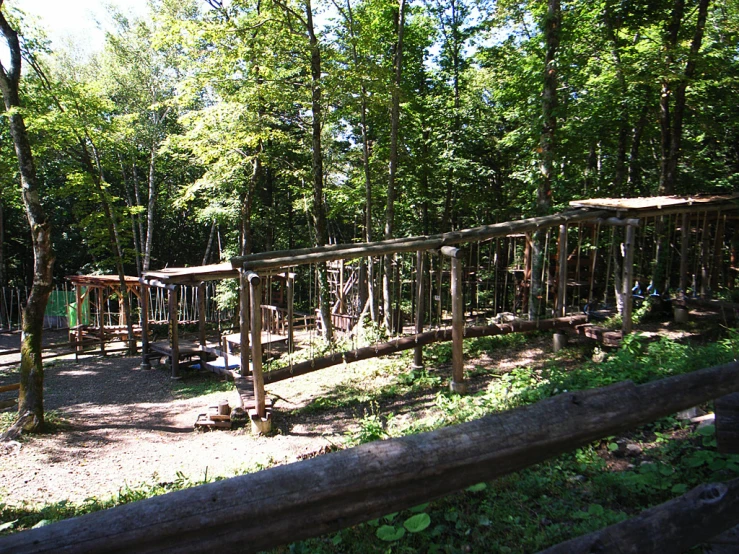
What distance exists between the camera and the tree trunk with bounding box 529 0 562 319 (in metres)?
9.05

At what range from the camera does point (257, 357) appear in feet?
22.7

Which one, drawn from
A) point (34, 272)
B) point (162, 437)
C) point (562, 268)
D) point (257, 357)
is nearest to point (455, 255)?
point (562, 268)

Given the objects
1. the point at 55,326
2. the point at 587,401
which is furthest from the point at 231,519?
the point at 55,326

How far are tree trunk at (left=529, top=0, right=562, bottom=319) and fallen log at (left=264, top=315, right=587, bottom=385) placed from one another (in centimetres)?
79

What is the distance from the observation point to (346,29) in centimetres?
1288

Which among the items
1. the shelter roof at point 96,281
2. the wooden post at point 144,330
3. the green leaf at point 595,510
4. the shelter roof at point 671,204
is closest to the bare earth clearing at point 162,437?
the shelter roof at point 671,204

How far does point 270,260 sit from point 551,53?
6660 mm

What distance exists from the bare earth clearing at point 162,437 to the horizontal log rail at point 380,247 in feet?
7.40

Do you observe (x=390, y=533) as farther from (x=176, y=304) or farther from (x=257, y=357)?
(x=176, y=304)

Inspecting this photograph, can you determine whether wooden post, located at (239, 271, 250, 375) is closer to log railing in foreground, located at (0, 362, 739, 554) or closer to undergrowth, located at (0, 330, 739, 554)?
undergrowth, located at (0, 330, 739, 554)

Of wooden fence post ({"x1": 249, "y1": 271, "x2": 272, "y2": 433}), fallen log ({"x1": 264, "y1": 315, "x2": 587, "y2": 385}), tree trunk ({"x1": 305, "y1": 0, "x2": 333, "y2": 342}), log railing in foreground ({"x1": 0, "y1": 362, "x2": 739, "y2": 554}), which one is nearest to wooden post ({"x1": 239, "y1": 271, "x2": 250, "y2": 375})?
wooden fence post ({"x1": 249, "y1": 271, "x2": 272, "y2": 433})

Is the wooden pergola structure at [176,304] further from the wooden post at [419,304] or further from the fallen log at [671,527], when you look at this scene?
the fallen log at [671,527]

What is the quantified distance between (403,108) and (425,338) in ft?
36.1

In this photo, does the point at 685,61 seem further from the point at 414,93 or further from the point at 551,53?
the point at 414,93
